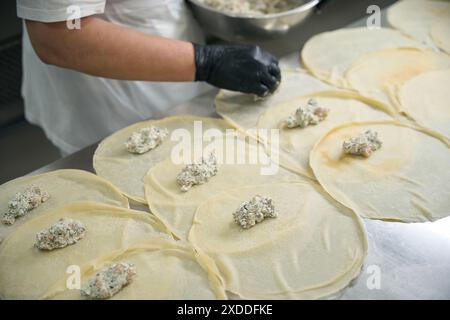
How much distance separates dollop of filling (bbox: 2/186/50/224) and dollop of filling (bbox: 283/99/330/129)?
0.82 m

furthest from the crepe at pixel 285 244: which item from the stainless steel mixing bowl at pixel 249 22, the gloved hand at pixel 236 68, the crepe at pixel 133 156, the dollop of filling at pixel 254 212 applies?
the stainless steel mixing bowl at pixel 249 22

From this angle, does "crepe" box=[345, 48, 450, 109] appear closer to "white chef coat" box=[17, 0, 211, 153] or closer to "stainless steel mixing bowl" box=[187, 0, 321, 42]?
"stainless steel mixing bowl" box=[187, 0, 321, 42]

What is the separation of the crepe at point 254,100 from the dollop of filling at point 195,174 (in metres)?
0.24

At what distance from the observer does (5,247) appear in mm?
1414

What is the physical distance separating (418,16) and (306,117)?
96 centimetres

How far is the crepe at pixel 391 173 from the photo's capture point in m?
1.49

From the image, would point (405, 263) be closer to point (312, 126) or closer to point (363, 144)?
point (363, 144)

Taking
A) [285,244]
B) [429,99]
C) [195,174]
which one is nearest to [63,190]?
[195,174]

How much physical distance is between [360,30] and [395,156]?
2.73 ft

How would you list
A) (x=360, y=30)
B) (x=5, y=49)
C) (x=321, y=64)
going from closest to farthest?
(x=321, y=64) → (x=360, y=30) → (x=5, y=49)

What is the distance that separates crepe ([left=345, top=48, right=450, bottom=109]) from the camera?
6.37 ft

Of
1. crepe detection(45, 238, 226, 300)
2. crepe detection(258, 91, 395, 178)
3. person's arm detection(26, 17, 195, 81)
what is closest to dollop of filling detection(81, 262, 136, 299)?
crepe detection(45, 238, 226, 300)

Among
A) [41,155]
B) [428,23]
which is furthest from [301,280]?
[41,155]
